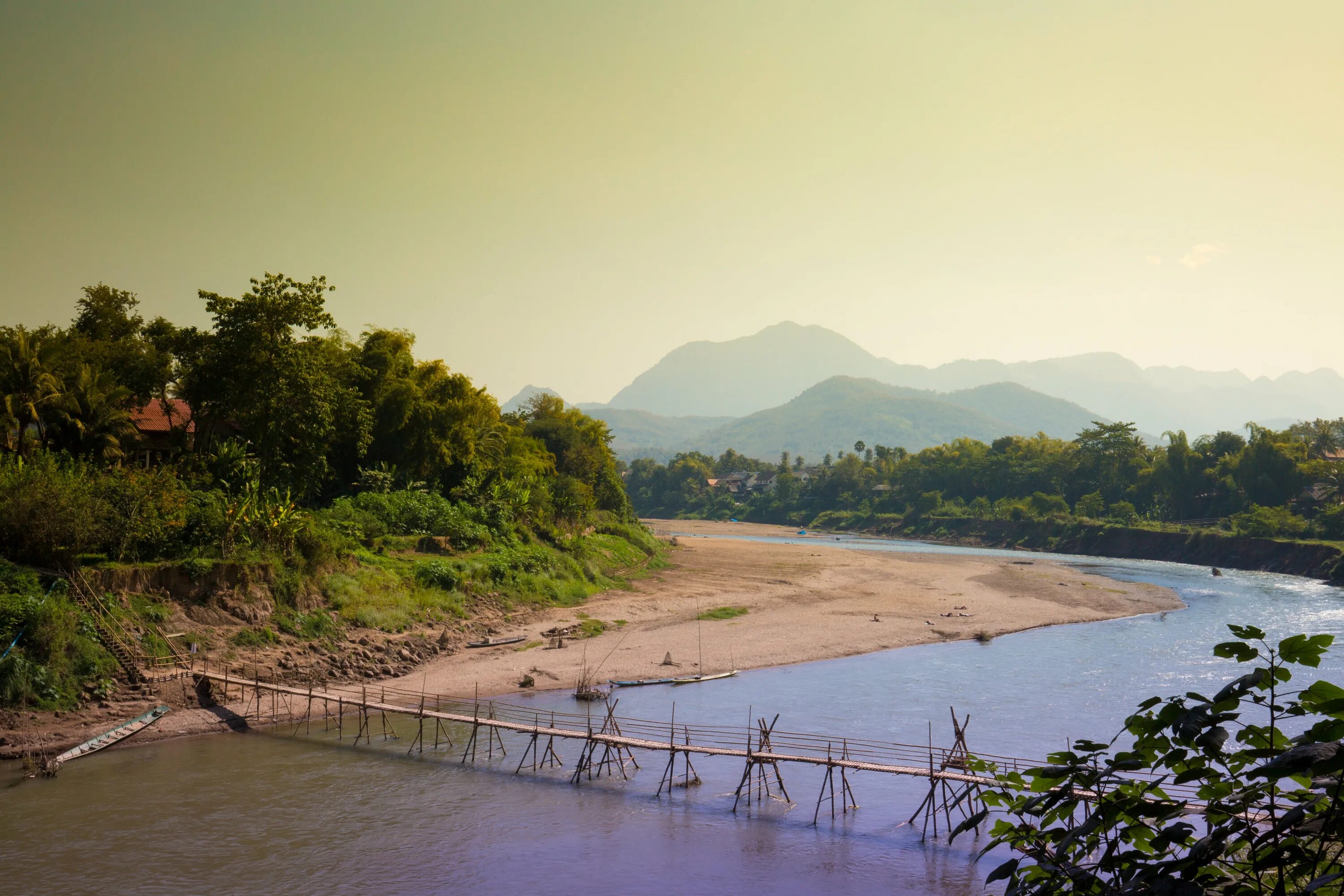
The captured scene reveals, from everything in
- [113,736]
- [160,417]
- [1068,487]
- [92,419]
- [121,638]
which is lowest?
[113,736]

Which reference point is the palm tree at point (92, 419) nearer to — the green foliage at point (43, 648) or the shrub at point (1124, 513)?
the green foliage at point (43, 648)

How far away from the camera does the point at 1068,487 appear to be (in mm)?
113562

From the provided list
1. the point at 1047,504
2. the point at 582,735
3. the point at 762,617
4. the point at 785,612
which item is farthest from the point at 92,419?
the point at 1047,504

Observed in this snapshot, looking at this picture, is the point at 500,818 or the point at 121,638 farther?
the point at 121,638

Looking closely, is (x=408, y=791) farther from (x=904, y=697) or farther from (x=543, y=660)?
(x=904, y=697)

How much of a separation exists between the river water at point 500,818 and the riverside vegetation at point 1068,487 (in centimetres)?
6407

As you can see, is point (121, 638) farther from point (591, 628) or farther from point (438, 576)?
point (591, 628)

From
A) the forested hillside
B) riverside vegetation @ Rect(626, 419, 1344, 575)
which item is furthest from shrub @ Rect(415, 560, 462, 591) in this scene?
the forested hillside

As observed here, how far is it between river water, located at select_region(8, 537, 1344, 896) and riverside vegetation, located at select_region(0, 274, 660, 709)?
5425 millimetres

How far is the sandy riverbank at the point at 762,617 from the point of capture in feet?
104

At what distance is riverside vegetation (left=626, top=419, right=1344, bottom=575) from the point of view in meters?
82.9

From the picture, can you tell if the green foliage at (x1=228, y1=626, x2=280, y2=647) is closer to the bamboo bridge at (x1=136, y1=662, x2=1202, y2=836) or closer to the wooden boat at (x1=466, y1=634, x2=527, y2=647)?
the bamboo bridge at (x1=136, y1=662, x2=1202, y2=836)

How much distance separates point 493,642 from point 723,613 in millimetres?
14076

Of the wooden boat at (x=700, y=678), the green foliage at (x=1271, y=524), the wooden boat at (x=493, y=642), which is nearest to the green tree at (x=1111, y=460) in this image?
the green foliage at (x=1271, y=524)
